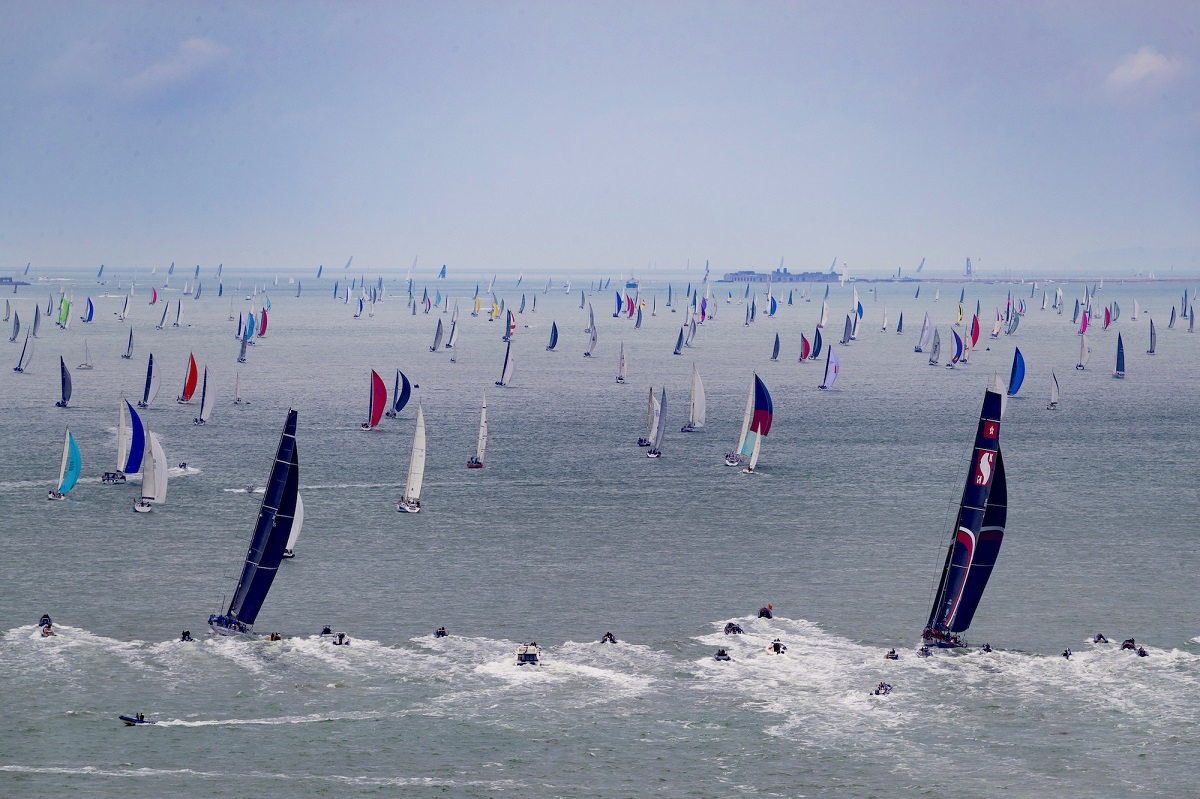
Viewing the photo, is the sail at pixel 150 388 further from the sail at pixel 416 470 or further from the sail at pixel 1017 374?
the sail at pixel 1017 374

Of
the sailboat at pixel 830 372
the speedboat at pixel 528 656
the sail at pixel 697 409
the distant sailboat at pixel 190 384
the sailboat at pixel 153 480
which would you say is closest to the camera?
the speedboat at pixel 528 656

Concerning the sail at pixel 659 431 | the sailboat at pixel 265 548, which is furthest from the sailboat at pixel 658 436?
the sailboat at pixel 265 548

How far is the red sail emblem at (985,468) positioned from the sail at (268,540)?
99.6 feet

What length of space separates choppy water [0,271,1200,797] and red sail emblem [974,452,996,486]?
812cm

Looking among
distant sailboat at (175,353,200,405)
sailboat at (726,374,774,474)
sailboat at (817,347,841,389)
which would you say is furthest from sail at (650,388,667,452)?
sailboat at (817,347,841,389)

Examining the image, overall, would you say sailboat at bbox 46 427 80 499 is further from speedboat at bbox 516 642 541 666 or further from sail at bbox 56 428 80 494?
speedboat at bbox 516 642 541 666

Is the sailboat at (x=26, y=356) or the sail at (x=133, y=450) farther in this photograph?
the sailboat at (x=26, y=356)

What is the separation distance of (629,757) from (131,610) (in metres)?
28.4

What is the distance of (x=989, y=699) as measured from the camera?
54875mm

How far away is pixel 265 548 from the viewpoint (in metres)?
61.0

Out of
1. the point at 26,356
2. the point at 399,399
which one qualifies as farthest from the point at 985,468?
the point at 26,356

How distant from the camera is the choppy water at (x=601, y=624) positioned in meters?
49.3

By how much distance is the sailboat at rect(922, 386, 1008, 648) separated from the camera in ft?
191

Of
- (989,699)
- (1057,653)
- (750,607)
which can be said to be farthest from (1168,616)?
(750,607)
